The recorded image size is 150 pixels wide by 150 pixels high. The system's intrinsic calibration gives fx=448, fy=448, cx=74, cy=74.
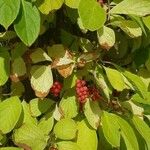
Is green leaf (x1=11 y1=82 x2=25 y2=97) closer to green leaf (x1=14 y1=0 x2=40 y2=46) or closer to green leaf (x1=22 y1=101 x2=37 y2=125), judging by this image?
green leaf (x1=22 y1=101 x2=37 y2=125)

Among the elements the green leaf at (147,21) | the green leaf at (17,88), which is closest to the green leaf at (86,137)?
the green leaf at (17,88)

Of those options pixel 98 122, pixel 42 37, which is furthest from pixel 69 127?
pixel 42 37

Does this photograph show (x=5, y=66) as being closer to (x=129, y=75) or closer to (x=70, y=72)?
(x=70, y=72)

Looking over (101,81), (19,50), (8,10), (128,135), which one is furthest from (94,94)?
(8,10)

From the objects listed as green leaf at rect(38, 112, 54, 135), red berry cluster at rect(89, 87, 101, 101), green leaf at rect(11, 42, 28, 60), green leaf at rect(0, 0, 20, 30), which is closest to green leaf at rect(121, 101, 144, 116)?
red berry cluster at rect(89, 87, 101, 101)

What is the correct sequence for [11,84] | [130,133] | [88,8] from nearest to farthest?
[88,8]
[130,133]
[11,84]

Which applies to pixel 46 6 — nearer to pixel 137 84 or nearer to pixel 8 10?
pixel 8 10

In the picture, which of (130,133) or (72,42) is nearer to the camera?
(130,133)
